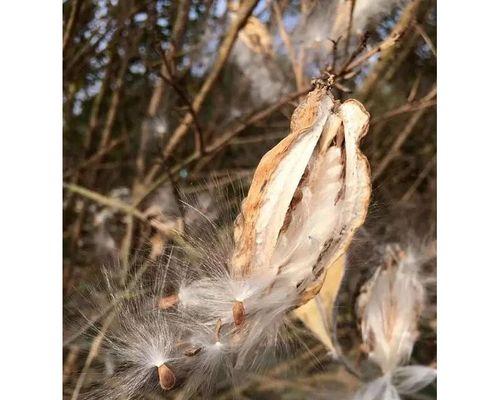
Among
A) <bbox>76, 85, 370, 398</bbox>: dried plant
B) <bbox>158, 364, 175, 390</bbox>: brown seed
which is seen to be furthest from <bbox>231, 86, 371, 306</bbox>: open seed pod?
<bbox>158, 364, 175, 390</bbox>: brown seed

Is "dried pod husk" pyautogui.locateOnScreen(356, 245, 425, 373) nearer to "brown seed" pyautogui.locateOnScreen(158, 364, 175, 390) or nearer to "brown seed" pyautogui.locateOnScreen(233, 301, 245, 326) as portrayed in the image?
"brown seed" pyautogui.locateOnScreen(233, 301, 245, 326)

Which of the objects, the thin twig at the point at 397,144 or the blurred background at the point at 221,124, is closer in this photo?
the blurred background at the point at 221,124

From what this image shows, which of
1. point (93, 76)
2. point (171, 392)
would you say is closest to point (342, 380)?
point (171, 392)

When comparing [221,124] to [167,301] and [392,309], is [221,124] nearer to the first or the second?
[167,301]

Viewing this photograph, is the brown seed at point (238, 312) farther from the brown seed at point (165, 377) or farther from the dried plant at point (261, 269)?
the brown seed at point (165, 377)

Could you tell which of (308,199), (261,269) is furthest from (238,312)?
(308,199)

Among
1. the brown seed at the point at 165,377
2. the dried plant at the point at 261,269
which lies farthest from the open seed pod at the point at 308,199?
the brown seed at the point at 165,377
